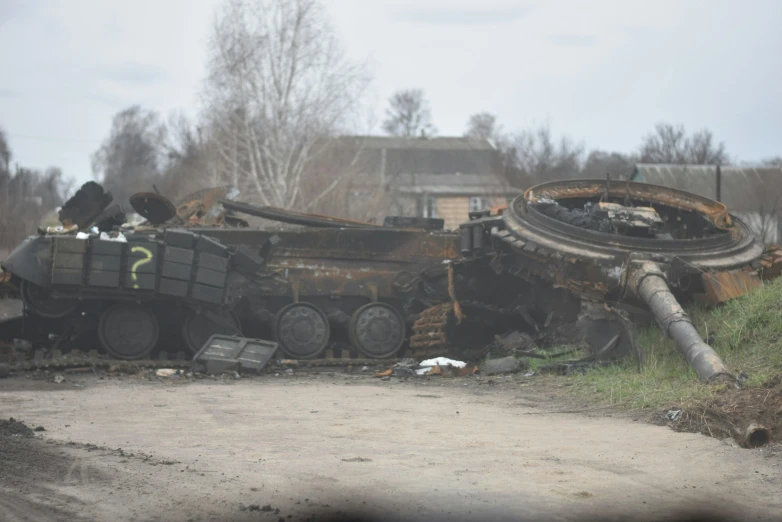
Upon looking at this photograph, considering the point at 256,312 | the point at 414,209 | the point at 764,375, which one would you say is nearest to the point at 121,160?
the point at 414,209

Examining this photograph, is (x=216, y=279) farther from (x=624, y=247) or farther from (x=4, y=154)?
(x=4, y=154)

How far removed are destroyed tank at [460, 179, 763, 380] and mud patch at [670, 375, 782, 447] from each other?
6.48 ft

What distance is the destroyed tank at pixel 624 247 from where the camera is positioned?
12.1m

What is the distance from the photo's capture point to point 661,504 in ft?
18.3

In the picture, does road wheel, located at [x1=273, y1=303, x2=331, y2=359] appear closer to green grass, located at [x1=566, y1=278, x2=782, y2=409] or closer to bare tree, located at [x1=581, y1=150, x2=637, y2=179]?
green grass, located at [x1=566, y1=278, x2=782, y2=409]

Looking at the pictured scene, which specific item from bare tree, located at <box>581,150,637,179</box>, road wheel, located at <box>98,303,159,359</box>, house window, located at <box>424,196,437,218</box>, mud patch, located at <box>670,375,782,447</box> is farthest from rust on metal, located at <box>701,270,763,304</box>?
house window, located at <box>424,196,437,218</box>

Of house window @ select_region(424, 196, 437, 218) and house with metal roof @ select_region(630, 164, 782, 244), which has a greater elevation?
house with metal roof @ select_region(630, 164, 782, 244)

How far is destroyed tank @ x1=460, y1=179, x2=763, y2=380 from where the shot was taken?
1212 centimetres

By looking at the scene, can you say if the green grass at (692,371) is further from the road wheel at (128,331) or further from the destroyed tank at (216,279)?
the road wheel at (128,331)

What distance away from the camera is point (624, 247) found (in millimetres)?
12844

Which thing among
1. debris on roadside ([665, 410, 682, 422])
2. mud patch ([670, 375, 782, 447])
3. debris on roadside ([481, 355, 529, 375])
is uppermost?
mud patch ([670, 375, 782, 447])

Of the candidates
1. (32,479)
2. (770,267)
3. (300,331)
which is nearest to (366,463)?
(32,479)

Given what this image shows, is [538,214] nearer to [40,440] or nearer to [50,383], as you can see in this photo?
[50,383]

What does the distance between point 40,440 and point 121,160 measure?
336 feet
